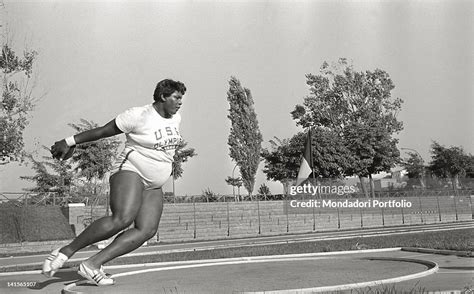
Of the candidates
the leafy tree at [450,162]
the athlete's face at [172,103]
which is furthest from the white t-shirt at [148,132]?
the leafy tree at [450,162]

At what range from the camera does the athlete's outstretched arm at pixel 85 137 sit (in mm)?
5336

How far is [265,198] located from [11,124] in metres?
24.1

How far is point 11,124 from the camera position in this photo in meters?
25.3

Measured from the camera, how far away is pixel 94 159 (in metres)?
47.3

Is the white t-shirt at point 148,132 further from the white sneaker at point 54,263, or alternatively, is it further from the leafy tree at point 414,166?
the leafy tree at point 414,166

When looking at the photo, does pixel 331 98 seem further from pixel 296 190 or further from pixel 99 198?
pixel 99 198

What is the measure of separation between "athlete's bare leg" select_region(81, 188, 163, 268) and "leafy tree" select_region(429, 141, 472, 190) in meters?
63.4

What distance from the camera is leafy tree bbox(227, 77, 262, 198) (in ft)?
203

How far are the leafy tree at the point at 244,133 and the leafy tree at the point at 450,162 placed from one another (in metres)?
19.8

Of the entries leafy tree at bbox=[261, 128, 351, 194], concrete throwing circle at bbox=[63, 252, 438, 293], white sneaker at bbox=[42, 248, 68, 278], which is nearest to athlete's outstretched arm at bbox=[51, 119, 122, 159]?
white sneaker at bbox=[42, 248, 68, 278]

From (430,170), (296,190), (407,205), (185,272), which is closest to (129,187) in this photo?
(185,272)

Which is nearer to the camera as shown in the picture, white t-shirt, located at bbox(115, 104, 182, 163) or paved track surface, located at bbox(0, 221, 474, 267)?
white t-shirt, located at bbox(115, 104, 182, 163)

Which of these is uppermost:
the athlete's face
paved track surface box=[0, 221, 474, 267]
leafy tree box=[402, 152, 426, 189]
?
leafy tree box=[402, 152, 426, 189]

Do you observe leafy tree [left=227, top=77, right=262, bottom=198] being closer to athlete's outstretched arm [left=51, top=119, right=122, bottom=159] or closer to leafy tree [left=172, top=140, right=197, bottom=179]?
leafy tree [left=172, top=140, right=197, bottom=179]
